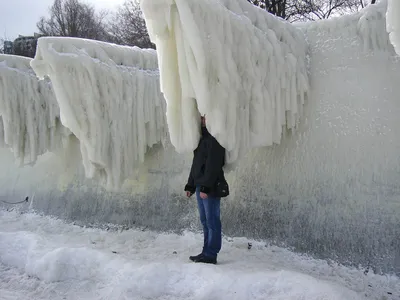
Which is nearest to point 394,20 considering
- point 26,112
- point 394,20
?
point 394,20

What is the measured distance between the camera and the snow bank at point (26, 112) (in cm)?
707

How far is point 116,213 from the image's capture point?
643cm

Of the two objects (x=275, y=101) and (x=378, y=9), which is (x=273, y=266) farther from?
(x=378, y=9)

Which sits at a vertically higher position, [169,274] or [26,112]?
[26,112]

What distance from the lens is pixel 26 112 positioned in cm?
722

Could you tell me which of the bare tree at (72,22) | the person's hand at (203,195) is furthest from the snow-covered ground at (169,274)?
the bare tree at (72,22)

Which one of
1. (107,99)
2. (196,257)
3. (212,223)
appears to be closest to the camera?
(212,223)

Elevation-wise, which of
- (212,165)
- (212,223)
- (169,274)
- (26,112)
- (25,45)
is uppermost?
(25,45)

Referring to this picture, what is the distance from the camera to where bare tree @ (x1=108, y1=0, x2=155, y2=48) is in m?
22.9

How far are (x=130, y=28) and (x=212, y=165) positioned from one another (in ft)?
72.3

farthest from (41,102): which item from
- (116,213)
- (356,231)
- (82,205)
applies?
(356,231)

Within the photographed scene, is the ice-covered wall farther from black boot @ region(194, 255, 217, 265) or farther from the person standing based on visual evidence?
black boot @ region(194, 255, 217, 265)

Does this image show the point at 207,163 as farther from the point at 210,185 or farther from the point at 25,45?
the point at 25,45

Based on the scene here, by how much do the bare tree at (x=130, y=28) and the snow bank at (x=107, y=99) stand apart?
54.5 ft
